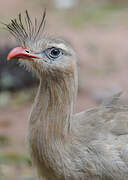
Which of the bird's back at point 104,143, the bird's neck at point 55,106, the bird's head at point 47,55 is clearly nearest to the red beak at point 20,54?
the bird's head at point 47,55

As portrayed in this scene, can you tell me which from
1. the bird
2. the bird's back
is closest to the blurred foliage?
the bird's back

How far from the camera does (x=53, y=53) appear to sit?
2180 millimetres

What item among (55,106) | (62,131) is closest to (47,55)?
(55,106)

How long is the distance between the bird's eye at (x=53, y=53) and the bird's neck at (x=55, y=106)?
0.39 feet

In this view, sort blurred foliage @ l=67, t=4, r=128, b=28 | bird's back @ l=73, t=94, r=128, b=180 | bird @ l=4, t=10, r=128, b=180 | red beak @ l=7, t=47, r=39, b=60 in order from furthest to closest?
1. blurred foliage @ l=67, t=4, r=128, b=28
2. bird's back @ l=73, t=94, r=128, b=180
3. bird @ l=4, t=10, r=128, b=180
4. red beak @ l=7, t=47, r=39, b=60

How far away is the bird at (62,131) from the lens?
2213 millimetres

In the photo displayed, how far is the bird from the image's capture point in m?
2.21

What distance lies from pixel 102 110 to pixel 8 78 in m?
2.66

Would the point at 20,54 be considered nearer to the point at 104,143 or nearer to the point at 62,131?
the point at 62,131

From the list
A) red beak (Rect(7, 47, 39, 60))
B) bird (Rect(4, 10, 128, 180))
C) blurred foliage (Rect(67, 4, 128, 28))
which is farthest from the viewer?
blurred foliage (Rect(67, 4, 128, 28))

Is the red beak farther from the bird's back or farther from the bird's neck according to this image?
the bird's back

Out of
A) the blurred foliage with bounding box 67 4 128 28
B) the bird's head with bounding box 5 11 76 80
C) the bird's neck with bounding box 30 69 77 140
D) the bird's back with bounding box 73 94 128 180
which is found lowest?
the bird's back with bounding box 73 94 128 180

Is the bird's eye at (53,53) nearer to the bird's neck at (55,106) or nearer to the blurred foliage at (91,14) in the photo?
the bird's neck at (55,106)

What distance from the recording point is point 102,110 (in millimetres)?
2678
